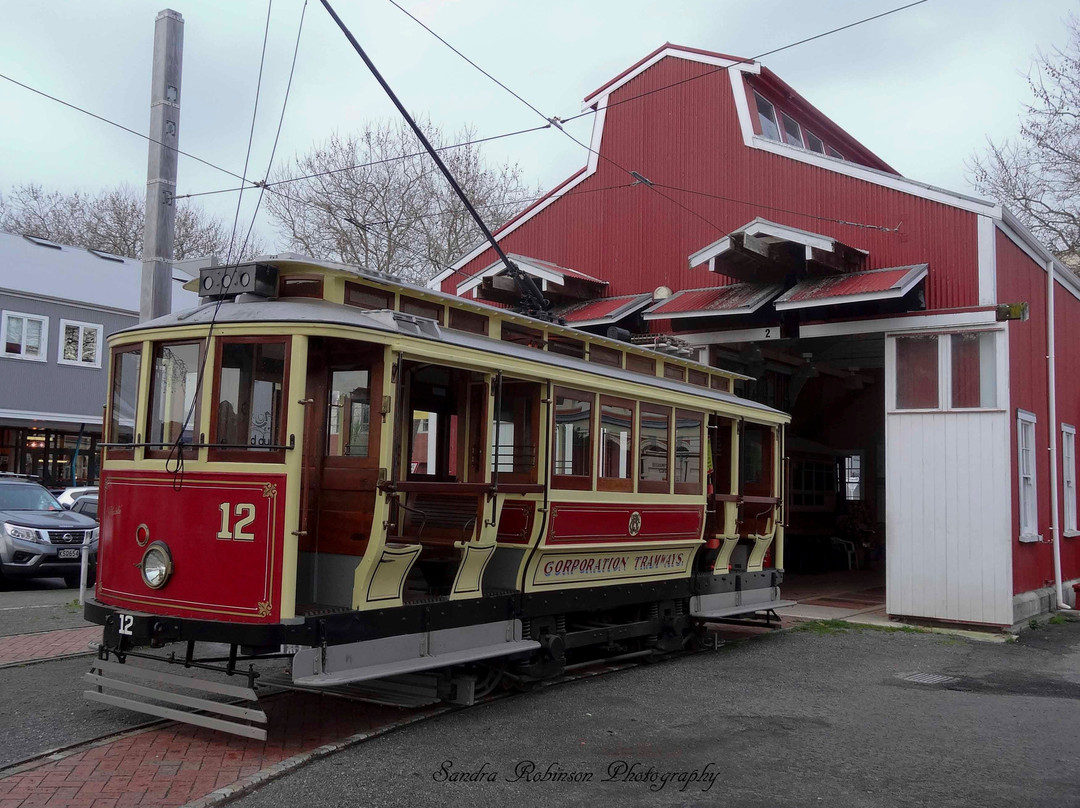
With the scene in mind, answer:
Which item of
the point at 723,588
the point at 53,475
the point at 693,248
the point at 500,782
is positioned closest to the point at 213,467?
the point at 500,782

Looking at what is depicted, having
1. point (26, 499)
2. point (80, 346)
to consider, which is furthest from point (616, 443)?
point (80, 346)

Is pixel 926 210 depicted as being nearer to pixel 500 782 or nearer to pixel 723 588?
pixel 723 588

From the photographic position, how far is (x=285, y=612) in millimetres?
5992

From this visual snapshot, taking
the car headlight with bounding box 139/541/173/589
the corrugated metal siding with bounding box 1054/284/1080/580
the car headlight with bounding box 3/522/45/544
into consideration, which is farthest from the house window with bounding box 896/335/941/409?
the car headlight with bounding box 3/522/45/544

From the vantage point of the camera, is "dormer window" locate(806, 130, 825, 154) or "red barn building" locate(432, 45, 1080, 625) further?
"dormer window" locate(806, 130, 825, 154)

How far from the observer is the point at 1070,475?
52.5 ft

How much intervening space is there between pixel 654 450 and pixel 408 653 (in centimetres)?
356

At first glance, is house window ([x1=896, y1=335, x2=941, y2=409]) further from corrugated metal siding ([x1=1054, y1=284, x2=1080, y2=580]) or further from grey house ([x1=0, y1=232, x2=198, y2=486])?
grey house ([x1=0, y1=232, x2=198, y2=486])

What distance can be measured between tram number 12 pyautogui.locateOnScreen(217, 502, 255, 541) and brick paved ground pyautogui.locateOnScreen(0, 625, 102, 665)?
3134mm

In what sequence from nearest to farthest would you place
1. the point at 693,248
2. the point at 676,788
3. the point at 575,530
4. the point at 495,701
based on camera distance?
1. the point at 676,788
2. the point at 495,701
3. the point at 575,530
4. the point at 693,248

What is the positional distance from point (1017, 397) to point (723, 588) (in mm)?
5024

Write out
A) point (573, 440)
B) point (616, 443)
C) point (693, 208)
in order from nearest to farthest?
point (573, 440), point (616, 443), point (693, 208)

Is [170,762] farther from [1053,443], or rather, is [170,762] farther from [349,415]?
[1053,443]

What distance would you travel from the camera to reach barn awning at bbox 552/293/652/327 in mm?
14477
